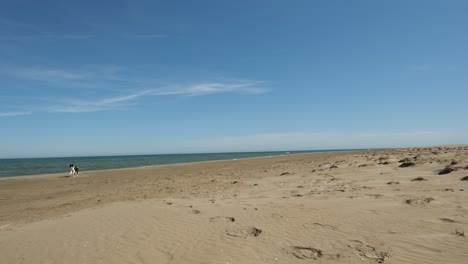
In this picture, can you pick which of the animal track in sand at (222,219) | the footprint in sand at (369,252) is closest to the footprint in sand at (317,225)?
the footprint in sand at (369,252)

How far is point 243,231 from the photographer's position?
6809 mm

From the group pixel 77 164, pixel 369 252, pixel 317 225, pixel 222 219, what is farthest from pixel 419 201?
pixel 77 164

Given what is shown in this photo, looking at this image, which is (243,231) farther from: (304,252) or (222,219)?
(304,252)

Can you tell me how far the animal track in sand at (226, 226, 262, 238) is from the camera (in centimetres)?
656

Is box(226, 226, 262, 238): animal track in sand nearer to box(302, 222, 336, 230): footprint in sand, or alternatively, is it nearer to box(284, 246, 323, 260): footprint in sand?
box(284, 246, 323, 260): footprint in sand

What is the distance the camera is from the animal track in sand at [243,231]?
6556mm

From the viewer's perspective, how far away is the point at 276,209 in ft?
28.4

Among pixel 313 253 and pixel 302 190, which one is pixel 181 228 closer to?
pixel 313 253

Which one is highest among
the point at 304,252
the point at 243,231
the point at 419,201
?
the point at 419,201

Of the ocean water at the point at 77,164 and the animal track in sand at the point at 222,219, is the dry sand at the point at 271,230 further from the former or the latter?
the ocean water at the point at 77,164

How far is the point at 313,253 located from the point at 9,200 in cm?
A: 1711

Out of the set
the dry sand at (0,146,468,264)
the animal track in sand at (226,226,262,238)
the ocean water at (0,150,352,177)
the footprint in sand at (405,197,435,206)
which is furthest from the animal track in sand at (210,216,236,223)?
the ocean water at (0,150,352,177)

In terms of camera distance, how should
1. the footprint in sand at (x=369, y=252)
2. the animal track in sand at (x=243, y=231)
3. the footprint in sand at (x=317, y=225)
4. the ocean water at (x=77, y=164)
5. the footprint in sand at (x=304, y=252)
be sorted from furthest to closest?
the ocean water at (x=77, y=164) < the footprint in sand at (x=317, y=225) < the animal track in sand at (x=243, y=231) < the footprint in sand at (x=304, y=252) < the footprint in sand at (x=369, y=252)

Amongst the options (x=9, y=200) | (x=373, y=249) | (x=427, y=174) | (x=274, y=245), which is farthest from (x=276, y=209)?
(x=9, y=200)
